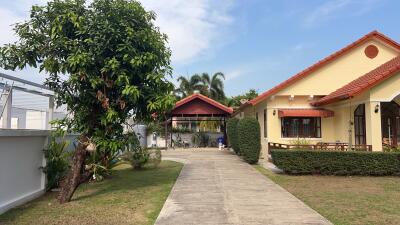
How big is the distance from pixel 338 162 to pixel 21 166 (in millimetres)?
9833

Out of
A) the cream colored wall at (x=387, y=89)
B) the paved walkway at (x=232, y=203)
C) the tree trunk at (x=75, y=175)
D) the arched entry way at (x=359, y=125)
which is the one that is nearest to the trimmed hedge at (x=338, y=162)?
the paved walkway at (x=232, y=203)

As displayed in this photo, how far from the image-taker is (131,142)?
32.6 ft

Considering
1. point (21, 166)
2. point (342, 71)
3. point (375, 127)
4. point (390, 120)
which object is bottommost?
point (21, 166)

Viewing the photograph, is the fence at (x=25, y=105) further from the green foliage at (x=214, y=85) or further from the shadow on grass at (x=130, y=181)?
the green foliage at (x=214, y=85)

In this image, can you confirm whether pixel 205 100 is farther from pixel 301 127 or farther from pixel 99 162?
pixel 99 162

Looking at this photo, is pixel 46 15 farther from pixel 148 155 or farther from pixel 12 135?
pixel 148 155

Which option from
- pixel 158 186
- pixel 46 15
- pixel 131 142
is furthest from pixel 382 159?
pixel 46 15

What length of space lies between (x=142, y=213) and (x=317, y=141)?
13185 millimetres

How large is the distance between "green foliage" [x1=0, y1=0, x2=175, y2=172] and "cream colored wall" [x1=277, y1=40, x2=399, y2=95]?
36.8 ft

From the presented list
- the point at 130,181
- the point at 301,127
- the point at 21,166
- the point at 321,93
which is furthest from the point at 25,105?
the point at 321,93

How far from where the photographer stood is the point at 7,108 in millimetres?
8219

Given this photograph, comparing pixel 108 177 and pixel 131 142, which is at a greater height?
pixel 131 142

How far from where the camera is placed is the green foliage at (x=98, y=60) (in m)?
9.11

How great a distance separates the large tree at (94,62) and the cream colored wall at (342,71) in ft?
36.9
